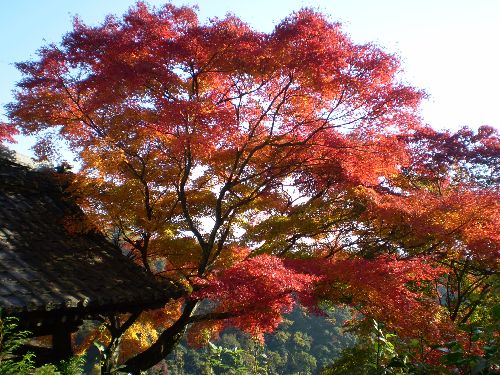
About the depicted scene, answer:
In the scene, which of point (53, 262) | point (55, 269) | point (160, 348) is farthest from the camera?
point (160, 348)

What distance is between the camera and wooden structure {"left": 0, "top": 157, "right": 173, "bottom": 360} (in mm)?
4582

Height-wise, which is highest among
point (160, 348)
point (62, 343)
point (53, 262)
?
point (53, 262)

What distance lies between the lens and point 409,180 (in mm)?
10602

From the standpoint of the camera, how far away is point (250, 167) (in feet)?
28.7

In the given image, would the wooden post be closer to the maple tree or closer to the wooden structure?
the wooden structure

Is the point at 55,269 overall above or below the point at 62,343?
above

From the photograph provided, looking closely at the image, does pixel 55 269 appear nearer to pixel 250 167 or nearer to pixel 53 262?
pixel 53 262

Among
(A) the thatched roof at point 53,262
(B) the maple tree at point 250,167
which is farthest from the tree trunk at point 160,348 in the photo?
(A) the thatched roof at point 53,262

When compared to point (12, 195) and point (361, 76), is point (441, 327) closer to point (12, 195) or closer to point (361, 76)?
point (361, 76)

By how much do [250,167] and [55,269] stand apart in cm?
465

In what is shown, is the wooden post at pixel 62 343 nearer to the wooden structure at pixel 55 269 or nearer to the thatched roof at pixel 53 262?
the wooden structure at pixel 55 269

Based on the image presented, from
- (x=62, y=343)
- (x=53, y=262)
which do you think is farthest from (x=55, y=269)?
(x=62, y=343)

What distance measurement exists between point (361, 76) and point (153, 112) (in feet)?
12.8

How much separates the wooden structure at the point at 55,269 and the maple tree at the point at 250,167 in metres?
0.62
